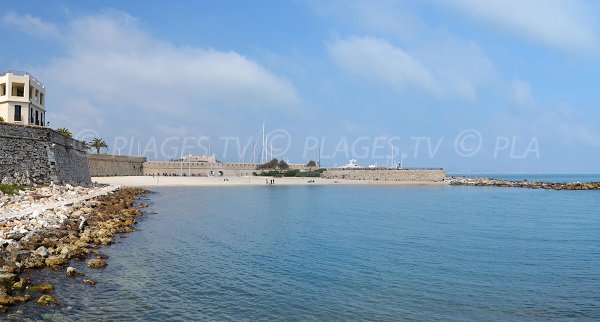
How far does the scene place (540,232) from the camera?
969 inches

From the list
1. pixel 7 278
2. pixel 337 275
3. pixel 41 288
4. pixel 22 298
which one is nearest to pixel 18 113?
pixel 7 278

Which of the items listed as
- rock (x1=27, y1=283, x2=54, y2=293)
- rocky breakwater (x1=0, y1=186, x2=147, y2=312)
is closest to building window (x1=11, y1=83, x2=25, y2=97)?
rocky breakwater (x1=0, y1=186, x2=147, y2=312)

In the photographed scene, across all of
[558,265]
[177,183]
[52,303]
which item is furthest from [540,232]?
[177,183]

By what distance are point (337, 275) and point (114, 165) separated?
69.0 metres

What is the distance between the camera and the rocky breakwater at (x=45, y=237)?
1082cm

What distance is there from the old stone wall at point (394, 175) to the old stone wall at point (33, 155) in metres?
66.3

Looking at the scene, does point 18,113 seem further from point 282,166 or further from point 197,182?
point 282,166

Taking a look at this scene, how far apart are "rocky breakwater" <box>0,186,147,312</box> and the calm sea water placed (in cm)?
44

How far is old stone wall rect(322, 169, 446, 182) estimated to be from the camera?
98.5m

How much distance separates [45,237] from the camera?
1538 cm

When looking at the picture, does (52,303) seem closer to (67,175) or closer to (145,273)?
(145,273)

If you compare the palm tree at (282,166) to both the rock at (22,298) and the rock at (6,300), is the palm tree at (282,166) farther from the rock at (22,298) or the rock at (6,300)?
the rock at (6,300)

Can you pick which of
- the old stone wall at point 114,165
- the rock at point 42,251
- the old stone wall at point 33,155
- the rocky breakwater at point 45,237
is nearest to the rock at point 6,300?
the rocky breakwater at point 45,237

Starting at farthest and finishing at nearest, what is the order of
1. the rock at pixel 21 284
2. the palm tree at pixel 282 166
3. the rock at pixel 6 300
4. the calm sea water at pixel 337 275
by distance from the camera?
the palm tree at pixel 282 166, the rock at pixel 21 284, the calm sea water at pixel 337 275, the rock at pixel 6 300
